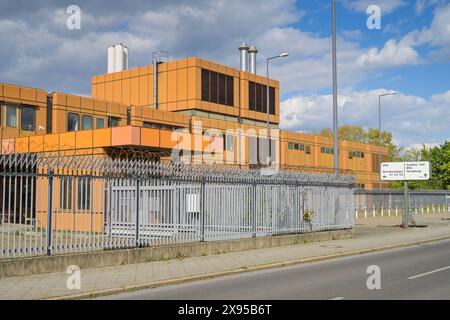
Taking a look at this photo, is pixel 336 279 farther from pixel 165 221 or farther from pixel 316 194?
pixel 316 194

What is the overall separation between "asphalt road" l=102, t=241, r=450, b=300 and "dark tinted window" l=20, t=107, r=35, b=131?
94.7 feet

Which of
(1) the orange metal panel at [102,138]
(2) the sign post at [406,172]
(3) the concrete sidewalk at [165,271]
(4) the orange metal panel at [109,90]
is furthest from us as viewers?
(4) the orange metal panel at [109,90]

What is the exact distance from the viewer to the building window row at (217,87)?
55.6 metres

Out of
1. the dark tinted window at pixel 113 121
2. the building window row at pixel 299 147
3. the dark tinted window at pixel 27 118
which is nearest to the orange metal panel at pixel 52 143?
the dark tinted window at pixel 27 118

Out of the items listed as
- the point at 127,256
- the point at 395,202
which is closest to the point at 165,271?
the point at 127,256

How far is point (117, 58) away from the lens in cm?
6247

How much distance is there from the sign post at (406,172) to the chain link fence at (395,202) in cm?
1493

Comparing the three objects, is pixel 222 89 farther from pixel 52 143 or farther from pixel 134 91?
pixel 52 143

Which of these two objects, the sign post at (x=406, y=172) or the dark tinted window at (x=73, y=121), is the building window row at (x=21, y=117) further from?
the sign post at (x=406, y=172)

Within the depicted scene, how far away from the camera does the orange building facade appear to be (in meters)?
31.1

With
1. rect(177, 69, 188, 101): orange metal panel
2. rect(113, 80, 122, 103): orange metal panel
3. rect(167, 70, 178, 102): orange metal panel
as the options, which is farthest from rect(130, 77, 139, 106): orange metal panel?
rect(177, 69, 188, 101): orange metal panel
